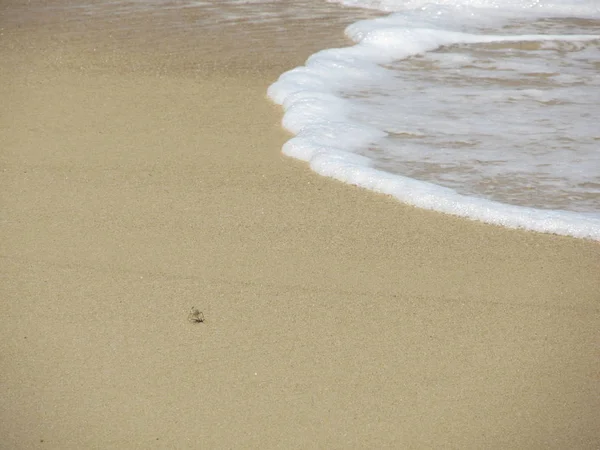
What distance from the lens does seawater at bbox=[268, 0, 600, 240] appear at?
3.30 m

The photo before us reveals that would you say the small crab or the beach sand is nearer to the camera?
the beach sand

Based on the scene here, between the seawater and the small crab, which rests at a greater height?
the seawater

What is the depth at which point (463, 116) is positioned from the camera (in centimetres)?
417

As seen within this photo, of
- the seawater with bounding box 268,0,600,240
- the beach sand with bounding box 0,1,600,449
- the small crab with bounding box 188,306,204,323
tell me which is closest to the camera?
the beach sand with bounding box 0,1,600,449

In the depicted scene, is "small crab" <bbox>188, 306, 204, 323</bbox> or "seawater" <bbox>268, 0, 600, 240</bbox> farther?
"seawater" <bbox>268, 0, 600, 240</bbox>

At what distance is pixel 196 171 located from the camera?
3.47 metres

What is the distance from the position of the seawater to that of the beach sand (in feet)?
0.49

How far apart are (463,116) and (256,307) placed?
6.62ft

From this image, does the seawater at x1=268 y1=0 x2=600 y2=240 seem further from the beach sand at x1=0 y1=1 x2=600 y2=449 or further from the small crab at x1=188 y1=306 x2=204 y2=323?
the small crab at x1=188 y1=306 x2=204 y2=323

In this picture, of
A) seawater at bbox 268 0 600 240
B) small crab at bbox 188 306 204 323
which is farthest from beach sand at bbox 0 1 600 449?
seawater at bbox 268 0 600 240

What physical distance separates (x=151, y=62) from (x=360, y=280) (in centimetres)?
278

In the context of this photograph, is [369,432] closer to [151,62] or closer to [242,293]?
[242,293]

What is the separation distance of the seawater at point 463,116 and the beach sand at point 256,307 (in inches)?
5.9

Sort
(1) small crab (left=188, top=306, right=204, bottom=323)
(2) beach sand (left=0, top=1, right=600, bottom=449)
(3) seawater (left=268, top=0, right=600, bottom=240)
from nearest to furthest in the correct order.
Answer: (2) beach sand (left=0, top=1, right=600, bottom=449) < (1) small crab (left=188, top=306, right=204, bottom=323) < (3) seawater (left=268, top=0, right=600, bottom=240)
